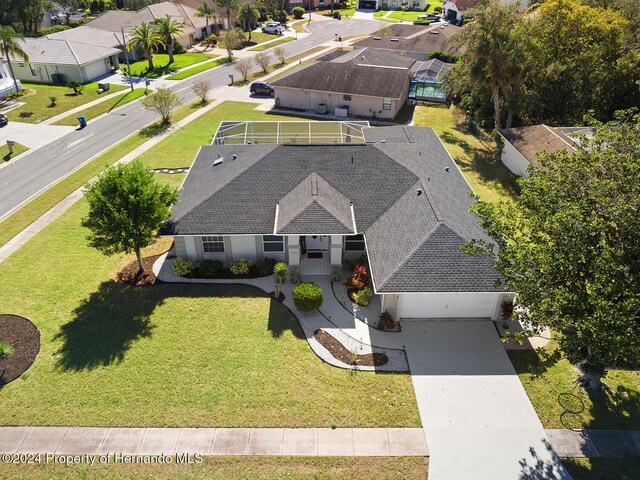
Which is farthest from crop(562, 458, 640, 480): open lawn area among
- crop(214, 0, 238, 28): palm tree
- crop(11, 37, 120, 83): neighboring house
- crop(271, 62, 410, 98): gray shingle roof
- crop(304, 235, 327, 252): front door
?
crop(214, 0, 238, 28): palm tree

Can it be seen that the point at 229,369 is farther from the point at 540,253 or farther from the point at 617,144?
the point at 617,144

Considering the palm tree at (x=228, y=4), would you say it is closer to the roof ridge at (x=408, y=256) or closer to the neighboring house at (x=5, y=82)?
the neighboring house at (x=5, y=82)

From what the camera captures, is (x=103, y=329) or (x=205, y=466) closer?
(x=205, y=466)

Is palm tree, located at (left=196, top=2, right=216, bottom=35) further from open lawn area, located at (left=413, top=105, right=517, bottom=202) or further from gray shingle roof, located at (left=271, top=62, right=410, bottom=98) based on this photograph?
open lawn area, located at (left=413, top=105, right=517, bottom=202)

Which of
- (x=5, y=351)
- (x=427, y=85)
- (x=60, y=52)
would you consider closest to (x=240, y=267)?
(x=5, y=351)

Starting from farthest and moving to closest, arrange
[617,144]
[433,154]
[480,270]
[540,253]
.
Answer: [433,154], [480,270], [617,144], [540,253]

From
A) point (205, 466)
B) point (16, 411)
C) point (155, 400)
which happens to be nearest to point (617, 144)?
A: point (205, 466)
